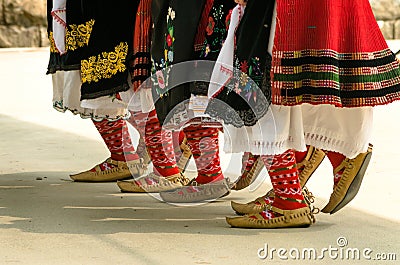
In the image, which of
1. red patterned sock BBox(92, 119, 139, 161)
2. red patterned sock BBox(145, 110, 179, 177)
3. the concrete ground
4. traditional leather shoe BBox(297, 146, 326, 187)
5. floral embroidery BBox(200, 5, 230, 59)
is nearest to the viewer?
the concrete ground

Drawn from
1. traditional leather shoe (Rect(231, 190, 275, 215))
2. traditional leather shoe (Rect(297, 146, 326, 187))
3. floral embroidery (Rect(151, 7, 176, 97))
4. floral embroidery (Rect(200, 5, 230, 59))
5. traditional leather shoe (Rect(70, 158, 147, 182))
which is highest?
floral embroidery (Rect(200, 5, 230, 59))

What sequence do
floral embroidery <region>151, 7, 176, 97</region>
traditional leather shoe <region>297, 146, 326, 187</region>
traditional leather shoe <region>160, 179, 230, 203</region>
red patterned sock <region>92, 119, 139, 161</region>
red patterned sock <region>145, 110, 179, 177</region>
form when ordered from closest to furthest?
floral embroidery <region>151, 7, 176, 97</region>, traditional leather shoe <region>297, 146, 326, 187</region>, traditional leather shoe <region>160, 179, 230, 203</region>, red patterned sock <region>145, 110, 179, 177</region>, red patterned sock <region>92, 119, 139, 161</region>

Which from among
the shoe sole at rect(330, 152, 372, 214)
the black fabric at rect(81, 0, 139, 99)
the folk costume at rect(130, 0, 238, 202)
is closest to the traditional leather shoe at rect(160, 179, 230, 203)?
the folk costume at rect(130, 0, 238, 202)

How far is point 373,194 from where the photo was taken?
11.6ft

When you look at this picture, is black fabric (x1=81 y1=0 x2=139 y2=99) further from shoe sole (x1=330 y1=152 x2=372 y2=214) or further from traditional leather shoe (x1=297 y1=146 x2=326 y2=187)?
shoe sole (x1=330 y1=152 x2=372 y2=214)

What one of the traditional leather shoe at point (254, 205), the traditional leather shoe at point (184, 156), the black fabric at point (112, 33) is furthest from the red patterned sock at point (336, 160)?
the traditional leather shoe at point (184, 156)

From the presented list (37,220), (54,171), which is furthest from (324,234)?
(54,171)

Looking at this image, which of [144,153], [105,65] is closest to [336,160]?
[105,65]

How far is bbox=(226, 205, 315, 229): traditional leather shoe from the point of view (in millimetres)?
2986

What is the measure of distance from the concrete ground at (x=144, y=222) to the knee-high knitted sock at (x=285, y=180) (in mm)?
86

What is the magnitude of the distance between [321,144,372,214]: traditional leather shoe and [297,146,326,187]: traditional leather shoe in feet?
0.65

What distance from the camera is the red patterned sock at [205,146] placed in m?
3.33

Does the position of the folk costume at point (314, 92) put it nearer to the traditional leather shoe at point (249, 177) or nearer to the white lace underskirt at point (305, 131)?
the white lace underskirt at point (305, 131)

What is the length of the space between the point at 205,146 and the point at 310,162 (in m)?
0.37
